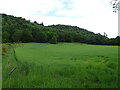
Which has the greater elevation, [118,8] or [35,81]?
[118,8]

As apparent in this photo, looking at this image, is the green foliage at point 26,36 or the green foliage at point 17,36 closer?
the green foliage at point 17,36

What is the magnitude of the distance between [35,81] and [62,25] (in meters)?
157

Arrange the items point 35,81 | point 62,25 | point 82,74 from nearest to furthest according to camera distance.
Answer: point 35,81
point 82,74
point 62,25

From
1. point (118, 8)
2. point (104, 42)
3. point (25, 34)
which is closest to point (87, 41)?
point (104, 42)

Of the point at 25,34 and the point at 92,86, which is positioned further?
the point at 25,34

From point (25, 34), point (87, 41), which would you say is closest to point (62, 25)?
point (87, 41)

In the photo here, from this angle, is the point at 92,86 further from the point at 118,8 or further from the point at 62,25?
the point at 62,25

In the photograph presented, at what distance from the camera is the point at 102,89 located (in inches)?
295

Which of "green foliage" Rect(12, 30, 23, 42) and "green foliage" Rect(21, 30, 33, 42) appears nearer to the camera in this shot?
"green foliage" Rect(12, 30, 23, 42)

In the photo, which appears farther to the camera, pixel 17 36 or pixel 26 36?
pixel 26 36

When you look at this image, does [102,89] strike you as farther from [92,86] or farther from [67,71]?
[67,71]

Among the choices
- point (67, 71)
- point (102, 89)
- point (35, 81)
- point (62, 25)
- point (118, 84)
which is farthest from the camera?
point (62, 25)

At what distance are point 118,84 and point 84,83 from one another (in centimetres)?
148

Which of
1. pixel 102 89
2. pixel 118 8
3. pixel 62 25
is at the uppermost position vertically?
pixel 62 25
